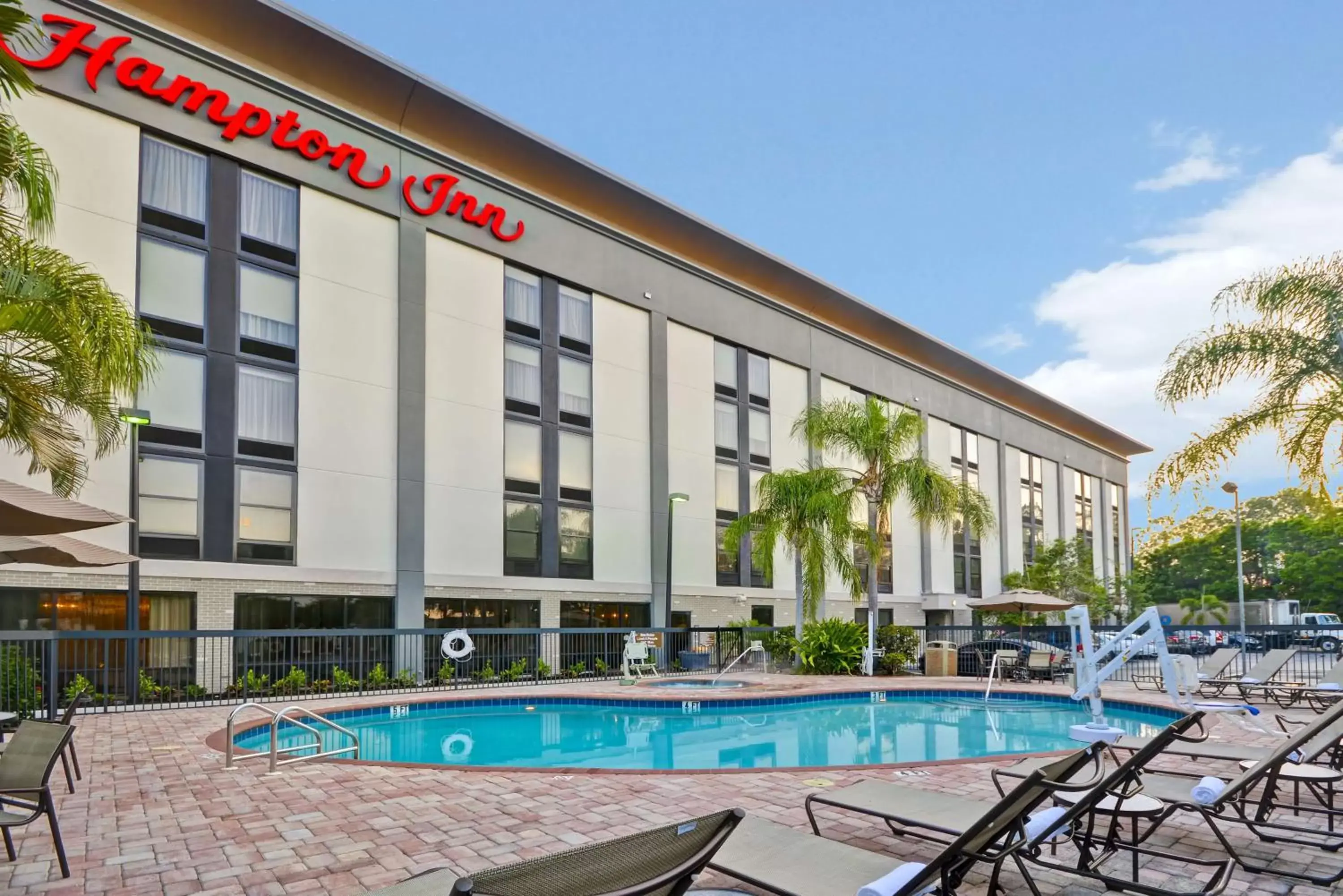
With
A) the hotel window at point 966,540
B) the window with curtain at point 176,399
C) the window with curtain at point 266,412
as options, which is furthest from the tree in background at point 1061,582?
the window with curtain at point 176,399

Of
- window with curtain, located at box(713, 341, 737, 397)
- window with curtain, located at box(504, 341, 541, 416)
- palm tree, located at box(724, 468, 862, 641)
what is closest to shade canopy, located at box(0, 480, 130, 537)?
palm tree, located at box(724, 468, 862, 641)

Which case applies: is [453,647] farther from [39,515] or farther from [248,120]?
[39,515]

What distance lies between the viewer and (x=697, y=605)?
30.9m

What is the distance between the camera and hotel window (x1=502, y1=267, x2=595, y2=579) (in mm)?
26016

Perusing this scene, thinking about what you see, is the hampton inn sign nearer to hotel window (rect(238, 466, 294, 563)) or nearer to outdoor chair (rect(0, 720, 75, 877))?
hotel window (rect(238, 466, 294, 563))

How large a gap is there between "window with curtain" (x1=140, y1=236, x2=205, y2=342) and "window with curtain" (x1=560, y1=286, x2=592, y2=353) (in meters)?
10.0

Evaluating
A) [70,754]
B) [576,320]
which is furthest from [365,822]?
[576,320]

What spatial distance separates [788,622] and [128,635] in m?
22.9

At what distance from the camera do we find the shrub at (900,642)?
22.4 meters

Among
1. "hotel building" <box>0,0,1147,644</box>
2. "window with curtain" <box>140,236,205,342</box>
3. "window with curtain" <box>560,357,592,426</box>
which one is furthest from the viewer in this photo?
"window with curtain" <box>560,357,592,426</box>

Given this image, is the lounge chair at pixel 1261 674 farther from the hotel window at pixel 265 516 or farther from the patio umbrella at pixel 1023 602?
the hotel window at pixel 265 516

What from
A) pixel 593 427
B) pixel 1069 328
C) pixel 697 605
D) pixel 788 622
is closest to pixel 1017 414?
pixel 1069 328

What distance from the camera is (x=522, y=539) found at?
26.0 meters

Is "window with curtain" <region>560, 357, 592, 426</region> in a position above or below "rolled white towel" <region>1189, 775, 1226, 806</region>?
above
